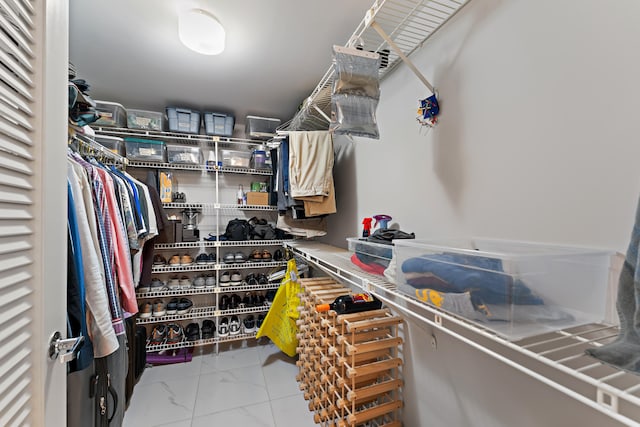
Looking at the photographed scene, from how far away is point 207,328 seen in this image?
2.50m

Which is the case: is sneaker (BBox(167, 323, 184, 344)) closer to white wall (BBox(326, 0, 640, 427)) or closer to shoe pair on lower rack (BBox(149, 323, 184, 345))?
shoe pair on lower rack (BBox(149, 323, 184, 345))

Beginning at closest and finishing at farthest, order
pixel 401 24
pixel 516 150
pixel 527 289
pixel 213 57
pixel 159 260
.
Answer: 1. pixel 527 289
2. pixel 516 150
3. pixel 401 24
4. pixel 213 57
5. pixel 159 260

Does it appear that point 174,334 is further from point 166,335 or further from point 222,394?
point 222,394

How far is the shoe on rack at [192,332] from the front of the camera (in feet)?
7.95

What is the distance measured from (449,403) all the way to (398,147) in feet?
4.03

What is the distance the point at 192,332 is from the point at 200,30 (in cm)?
247

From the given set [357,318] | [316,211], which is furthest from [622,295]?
[316,211]

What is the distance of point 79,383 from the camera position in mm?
1036

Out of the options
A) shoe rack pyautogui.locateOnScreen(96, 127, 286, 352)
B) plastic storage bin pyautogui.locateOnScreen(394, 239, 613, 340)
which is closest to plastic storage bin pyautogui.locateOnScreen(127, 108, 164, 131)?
shoe rack pyautogui.locateOnScreen(96, 127, 286, 352)

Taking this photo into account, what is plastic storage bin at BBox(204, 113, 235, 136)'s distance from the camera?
2.50 metres

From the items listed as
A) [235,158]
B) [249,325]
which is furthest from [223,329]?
[235,158]

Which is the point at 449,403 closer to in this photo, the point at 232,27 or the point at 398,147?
the point at 398,147

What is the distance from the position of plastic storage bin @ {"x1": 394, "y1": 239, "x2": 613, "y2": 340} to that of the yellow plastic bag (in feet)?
5.02

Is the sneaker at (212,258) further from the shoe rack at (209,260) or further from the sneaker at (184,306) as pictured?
the sneaker at (184,306)
